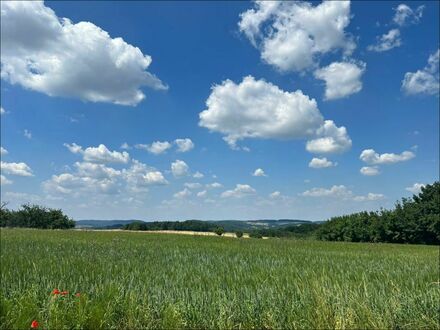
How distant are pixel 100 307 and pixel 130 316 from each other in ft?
1.47

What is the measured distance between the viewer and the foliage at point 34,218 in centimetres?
9088

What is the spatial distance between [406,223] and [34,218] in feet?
253

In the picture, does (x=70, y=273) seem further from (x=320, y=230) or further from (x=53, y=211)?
(x=53, y=211)

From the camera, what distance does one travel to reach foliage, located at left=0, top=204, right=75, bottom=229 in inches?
3578

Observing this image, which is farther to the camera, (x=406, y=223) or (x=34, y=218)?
(x=34, y=218)

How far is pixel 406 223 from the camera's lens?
210 ft

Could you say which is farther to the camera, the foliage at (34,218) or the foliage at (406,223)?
the foliage at (34,218)

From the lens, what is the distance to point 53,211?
3762 inches

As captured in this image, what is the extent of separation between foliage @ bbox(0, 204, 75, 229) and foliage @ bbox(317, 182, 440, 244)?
63.2 m

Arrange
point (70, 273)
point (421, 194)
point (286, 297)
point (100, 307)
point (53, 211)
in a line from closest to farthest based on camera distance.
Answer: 1. point (100, 307)
2. point (286, 297)
3. point (70, 273)
4. point (421, 194)
5. point (53, 211)

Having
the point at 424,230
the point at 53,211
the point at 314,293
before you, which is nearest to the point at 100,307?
the point at 314,293

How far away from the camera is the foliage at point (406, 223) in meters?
62.6

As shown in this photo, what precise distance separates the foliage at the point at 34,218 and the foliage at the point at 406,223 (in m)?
63.2

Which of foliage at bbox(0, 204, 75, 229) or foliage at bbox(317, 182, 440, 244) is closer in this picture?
foliage at bbox(317, 182, 440, 244)
